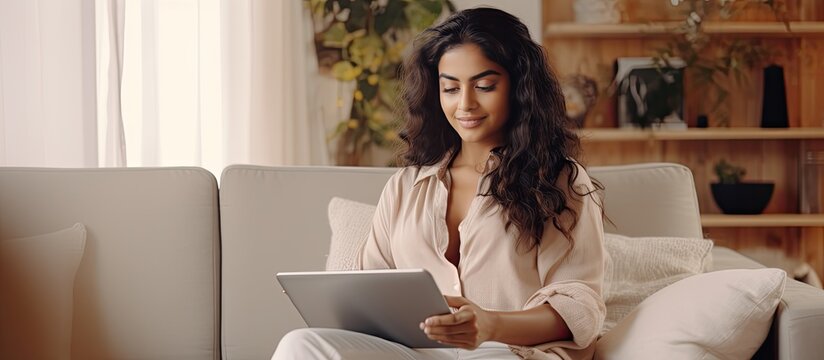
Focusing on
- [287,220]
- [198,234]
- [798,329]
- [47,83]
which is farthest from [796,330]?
[47,83]

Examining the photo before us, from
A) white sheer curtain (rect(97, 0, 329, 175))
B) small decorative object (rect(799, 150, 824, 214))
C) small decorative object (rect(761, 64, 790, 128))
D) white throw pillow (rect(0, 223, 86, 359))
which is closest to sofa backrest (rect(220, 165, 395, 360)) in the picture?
white throw pillow (rect(0, 223, 86, 359))

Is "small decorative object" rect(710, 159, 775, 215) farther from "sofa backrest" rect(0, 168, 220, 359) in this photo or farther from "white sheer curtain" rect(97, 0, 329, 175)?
"sofa backrest" rect(0, 168, 220, 359)

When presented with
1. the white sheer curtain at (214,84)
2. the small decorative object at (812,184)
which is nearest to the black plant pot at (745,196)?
the small decorative object at (812,184)

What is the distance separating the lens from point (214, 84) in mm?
3676

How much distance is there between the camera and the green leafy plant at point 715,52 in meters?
4.37

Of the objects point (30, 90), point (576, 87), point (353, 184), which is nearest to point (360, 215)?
point (353, 184)

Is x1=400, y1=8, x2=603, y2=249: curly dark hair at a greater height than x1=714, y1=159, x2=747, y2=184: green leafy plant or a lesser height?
greater

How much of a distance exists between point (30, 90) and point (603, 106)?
237cm

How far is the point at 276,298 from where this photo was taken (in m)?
2.40

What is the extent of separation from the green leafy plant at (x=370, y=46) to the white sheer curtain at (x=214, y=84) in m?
0.10

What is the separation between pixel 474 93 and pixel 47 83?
1.67 m

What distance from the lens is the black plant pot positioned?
4.35 meters

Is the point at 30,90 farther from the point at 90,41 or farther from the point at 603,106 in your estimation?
the point at 603,106

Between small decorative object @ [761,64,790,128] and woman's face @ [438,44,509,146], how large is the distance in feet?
8.98
